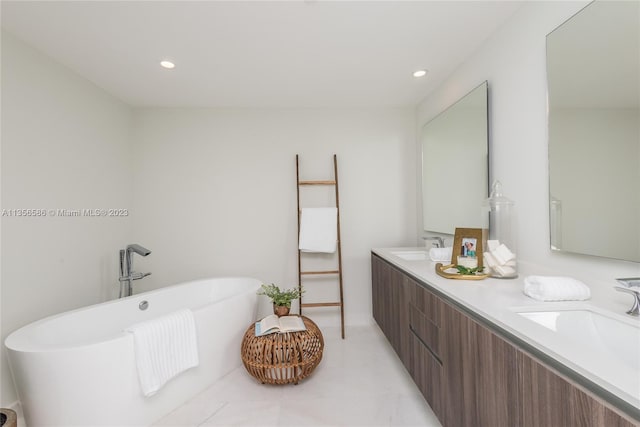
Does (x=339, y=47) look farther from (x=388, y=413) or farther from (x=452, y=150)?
(x=388, y=413)

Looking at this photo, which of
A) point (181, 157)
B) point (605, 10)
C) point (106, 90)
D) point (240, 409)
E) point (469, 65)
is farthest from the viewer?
point (181, 157)

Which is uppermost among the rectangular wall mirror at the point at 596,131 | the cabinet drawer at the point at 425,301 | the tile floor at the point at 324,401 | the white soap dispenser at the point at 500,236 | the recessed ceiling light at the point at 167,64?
Result: the recessed ceiling light at the point at 167,64

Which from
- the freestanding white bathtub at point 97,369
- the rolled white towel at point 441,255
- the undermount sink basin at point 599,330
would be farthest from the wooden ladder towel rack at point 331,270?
the undermount sink basin at point 599,330

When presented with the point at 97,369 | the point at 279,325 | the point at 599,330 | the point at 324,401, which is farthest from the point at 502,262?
the point at 97,369

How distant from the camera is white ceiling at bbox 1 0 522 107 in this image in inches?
64.1

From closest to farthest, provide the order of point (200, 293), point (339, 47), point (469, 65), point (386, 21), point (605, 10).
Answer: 1. point (605, 10)
2. point (386, 21)
3. point (339, 47)
4. point (469, 65)
5. point (200, 293)

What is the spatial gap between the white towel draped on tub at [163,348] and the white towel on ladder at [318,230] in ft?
4.32

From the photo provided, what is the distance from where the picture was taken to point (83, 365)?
4.86 ft

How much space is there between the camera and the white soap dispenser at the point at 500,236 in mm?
1531

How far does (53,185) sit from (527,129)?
3021 millimetres

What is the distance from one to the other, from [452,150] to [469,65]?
0.60 m

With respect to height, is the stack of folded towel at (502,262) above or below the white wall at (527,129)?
below

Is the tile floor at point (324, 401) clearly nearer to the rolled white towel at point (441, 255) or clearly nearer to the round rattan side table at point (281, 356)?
the round rattan side table at point (281, 356)

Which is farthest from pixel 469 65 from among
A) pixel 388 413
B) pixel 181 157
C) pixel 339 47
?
pixel 181 157
